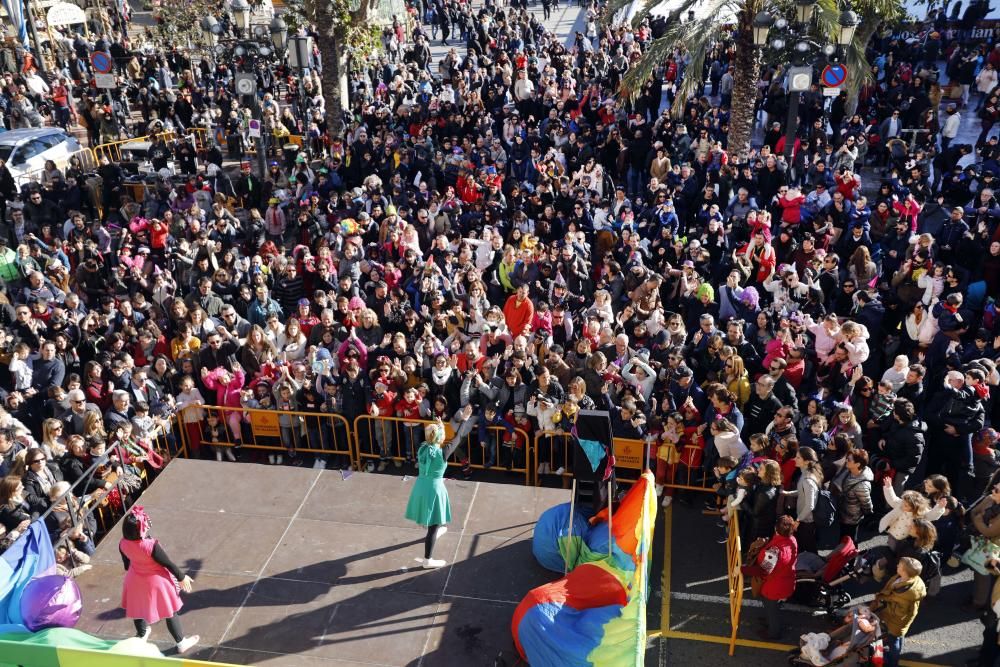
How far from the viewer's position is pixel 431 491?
8.41m

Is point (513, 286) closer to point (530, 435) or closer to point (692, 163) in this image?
point (530, 435)

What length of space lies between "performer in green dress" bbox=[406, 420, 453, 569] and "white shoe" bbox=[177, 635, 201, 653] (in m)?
2.27

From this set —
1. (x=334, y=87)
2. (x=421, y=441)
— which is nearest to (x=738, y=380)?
(x=421, y=441)

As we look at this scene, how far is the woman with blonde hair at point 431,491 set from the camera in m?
8.30

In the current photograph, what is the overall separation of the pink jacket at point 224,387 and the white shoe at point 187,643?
380 cm

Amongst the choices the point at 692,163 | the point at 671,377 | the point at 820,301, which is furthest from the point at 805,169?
the point at 671,377

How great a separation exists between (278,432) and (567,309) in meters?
4.43

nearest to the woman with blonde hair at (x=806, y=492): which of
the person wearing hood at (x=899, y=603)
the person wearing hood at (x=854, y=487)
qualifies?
the person wearing hood at (x=854, y=487)

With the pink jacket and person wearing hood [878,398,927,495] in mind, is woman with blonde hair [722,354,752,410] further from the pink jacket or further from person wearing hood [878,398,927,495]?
the pink jacket

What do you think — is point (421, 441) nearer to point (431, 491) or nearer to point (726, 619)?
point (431, 491)

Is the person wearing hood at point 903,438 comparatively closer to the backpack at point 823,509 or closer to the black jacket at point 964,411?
the black jacket at point 964,411

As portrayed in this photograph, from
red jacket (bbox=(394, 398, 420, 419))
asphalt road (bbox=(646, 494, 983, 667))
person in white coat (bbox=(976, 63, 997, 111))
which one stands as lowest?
asphalt road (bbox=(646, 494, 983, 667))

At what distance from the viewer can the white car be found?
21.1m

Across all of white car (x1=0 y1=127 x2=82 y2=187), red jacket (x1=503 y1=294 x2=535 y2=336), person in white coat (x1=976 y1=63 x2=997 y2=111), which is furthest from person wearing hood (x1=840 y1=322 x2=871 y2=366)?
white car (x1=0 y1=127 x2=82 y2=187)
